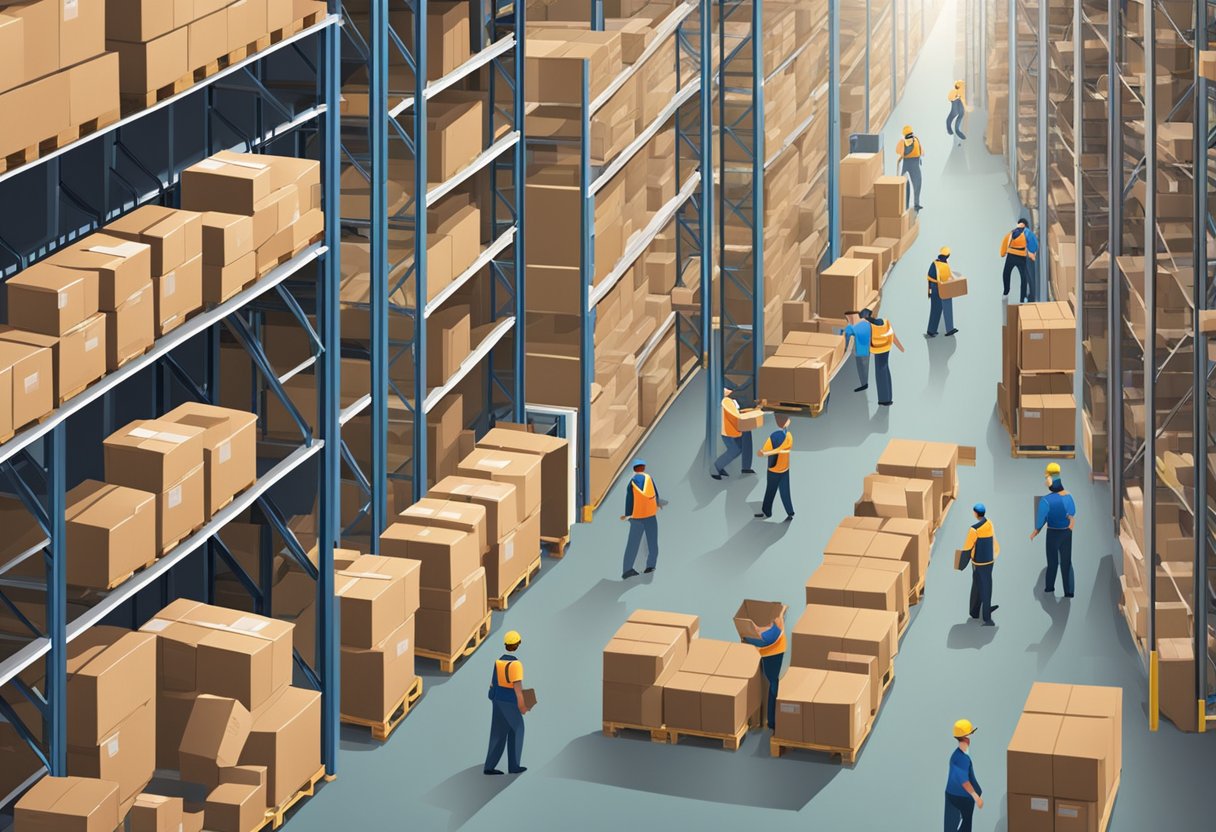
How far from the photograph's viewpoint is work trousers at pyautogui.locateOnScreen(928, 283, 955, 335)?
2556cm

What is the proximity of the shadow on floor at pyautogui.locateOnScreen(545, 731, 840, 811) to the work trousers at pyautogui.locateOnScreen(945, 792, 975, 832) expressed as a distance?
128cm

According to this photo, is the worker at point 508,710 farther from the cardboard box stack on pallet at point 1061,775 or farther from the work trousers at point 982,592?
the work trousers at point 982,592

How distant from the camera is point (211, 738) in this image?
46.1 ft

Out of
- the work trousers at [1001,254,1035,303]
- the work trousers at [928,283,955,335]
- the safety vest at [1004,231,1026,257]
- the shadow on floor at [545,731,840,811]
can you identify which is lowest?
the shadow on floor at [545,731,840,811]

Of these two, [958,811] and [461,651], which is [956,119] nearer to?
[461,651]

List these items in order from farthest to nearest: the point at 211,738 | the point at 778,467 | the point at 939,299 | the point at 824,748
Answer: the point at 939,299 → the point at 778,467 → the point at 824,748 → the point at 211,738

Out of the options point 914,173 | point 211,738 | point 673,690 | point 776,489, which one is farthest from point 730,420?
point 914,173

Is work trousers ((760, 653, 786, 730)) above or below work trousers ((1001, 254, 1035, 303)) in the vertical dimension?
below

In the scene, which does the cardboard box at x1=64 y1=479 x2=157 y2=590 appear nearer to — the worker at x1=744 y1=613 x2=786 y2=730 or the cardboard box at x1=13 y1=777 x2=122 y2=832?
the cardboard box at x1=13 y1=777 x2=122 y2=832

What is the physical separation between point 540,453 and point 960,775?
620cm

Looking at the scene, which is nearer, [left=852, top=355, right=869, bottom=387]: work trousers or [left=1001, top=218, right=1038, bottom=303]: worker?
[left=852, top=355, right=869, bottom=387]: work trousers

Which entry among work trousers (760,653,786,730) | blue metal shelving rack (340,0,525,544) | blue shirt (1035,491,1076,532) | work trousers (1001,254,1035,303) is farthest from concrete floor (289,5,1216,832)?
work trousers (1001,254,1035,303)

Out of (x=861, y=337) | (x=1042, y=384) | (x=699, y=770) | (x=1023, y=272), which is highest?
(x=1023, y=272)

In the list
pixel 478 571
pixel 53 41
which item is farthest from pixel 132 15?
pixel 478 571
